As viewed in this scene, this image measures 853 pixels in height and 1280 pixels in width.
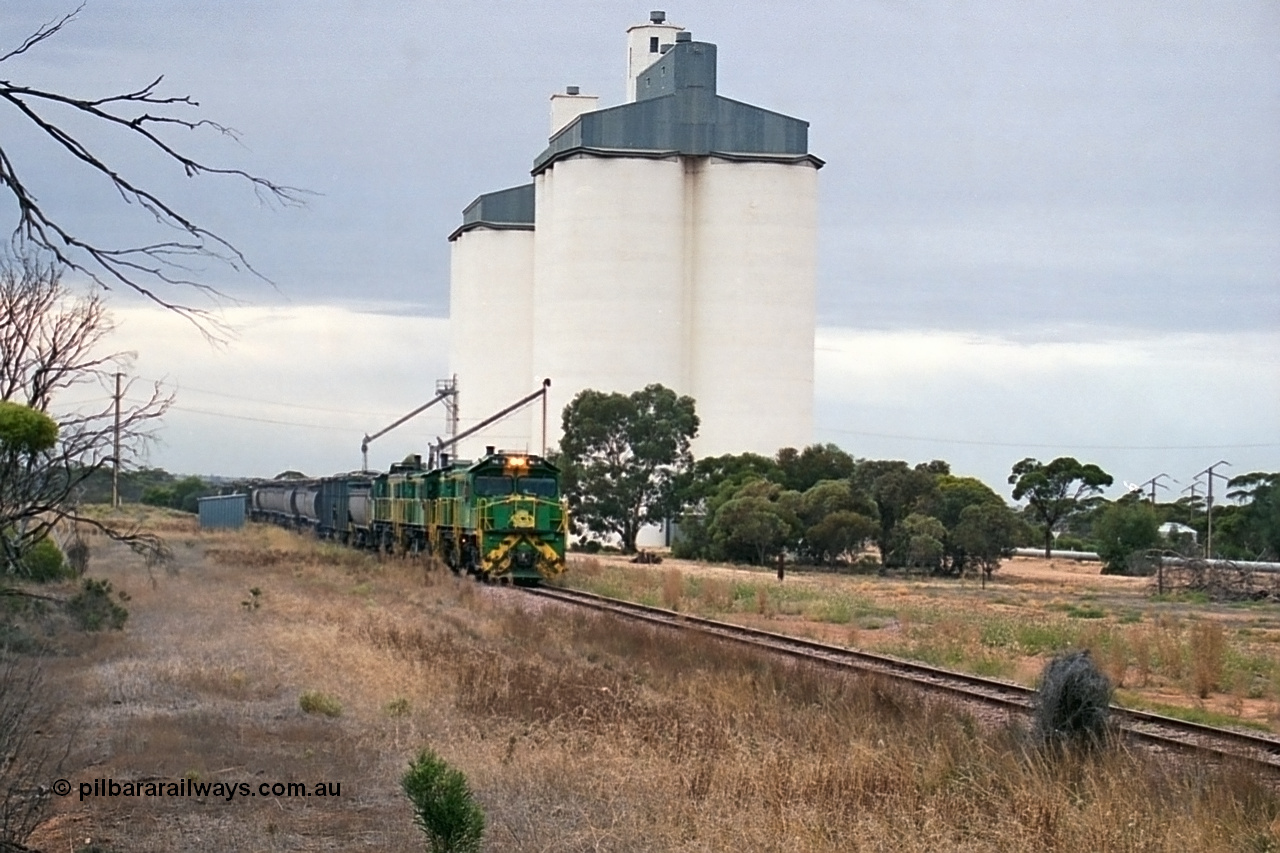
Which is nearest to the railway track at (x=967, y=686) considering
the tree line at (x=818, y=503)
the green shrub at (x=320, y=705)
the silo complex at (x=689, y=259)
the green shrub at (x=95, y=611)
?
the green shrub at (x=320, y=705)

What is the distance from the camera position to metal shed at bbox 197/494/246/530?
80.6 meters

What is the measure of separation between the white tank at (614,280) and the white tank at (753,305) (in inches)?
49.4

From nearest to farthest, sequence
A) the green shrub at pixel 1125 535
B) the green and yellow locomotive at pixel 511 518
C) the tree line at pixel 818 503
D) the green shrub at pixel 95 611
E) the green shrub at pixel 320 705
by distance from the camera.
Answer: the green shrub at pixel 320 705, the green shrub at pixel 95 611, the green and yellow locomotive at pixel 511 518, the tree line at pixel 818 503, the green shrub at pixel 1125 535

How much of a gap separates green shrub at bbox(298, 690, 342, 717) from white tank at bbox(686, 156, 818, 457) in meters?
58.1

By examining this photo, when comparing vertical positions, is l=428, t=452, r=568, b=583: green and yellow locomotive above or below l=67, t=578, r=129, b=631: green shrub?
above

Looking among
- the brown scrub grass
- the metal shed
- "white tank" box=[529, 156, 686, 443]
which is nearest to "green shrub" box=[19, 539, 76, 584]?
the brown scrub grass

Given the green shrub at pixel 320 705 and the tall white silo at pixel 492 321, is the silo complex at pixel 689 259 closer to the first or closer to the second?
the tall white silo at pixel 492 321

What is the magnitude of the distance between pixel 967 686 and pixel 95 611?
1294 centimetres

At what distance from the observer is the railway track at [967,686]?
1368 cm

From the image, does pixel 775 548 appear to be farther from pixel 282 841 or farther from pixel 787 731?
pixel 282 841

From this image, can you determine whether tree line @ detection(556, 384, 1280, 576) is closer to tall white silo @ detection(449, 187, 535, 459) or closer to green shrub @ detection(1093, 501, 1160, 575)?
green shrub @ detection(1093, 501, 1160, 575)

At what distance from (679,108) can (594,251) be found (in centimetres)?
838

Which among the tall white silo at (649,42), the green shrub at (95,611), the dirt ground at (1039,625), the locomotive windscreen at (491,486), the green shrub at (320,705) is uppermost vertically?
the tall white silo at (649,42)

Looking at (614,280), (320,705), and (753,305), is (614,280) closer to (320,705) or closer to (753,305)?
(753,305)
